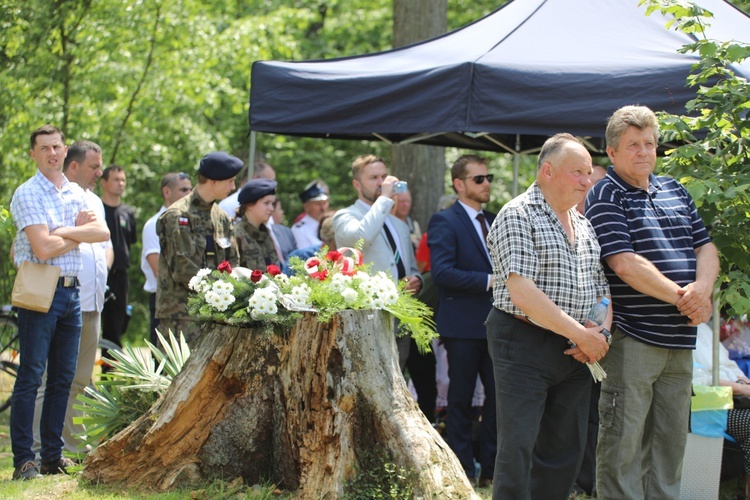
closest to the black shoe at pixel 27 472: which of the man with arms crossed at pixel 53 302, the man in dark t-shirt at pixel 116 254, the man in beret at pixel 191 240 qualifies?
the man with arms crossed at pixel 53 302

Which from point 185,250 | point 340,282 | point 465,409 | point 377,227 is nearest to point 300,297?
point 340,282

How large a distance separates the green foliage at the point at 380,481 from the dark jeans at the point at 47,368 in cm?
203

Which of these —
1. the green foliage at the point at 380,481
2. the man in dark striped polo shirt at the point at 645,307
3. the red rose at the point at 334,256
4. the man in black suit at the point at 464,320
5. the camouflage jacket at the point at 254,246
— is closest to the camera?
the man in dark striped polo shirt at the point at 645,307

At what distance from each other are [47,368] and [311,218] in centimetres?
344

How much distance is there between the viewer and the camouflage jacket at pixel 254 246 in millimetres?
6496

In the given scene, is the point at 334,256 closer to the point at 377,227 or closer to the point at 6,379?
the point at 377,227

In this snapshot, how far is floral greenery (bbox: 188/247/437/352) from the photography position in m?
4.91

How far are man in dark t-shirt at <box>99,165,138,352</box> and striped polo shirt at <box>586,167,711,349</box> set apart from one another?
16.1 feet

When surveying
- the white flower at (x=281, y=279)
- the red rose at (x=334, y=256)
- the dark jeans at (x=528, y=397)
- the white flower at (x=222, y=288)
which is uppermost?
the red rose at (x=334, y=256)

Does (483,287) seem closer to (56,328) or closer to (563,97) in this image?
(563,97)

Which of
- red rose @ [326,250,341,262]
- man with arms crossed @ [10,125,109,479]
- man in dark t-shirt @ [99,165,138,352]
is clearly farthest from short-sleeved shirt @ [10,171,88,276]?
man in dark t-shirt @ [99,165,138,352]

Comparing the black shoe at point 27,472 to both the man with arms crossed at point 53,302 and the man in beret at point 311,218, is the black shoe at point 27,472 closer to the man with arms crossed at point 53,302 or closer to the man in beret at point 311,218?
the man with arms crossed at point 53,302

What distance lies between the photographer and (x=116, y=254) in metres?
8.18

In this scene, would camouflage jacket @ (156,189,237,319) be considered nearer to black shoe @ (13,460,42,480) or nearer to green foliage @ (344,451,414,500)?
black shoe @ (13,460,42,480)
